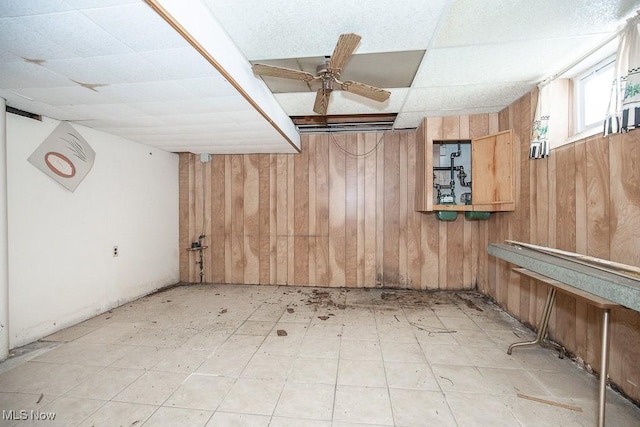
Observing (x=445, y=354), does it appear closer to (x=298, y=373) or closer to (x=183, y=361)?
(x=298, y=373)

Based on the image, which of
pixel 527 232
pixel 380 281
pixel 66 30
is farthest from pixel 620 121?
pixel 66 30

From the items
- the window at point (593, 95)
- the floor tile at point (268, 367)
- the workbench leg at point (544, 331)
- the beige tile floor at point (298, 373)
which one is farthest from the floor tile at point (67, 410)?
the window at point (593, 95)

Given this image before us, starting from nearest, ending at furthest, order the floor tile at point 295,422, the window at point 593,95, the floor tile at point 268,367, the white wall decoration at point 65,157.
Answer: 1. the floor tile at point 295,422
2. the floor tile at point 268,367
3. the window at point 593,95
4. the white wall decoration at point 65,157

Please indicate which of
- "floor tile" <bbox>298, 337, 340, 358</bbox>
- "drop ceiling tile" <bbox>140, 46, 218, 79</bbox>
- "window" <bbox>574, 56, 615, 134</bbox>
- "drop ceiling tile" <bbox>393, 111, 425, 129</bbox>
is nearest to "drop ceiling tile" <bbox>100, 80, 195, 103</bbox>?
"drop ceiling tile" <bbox>140, 46, 218, 79</bbox>

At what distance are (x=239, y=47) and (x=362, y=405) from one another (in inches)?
103

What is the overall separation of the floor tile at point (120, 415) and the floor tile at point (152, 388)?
40 millimetres

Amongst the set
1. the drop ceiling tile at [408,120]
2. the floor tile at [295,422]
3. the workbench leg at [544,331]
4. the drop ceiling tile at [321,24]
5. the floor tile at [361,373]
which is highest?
the drop ceiling tile at [408,120]

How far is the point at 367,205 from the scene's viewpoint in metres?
4.04

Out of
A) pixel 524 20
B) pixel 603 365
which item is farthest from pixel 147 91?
pixel 603 365

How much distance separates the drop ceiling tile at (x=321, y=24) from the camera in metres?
1.53

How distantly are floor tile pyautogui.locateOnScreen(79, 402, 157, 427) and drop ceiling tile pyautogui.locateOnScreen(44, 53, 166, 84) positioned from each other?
2165 mm

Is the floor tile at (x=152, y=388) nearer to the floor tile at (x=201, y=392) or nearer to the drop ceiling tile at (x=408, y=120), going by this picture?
the floor tile at (x=201, y=392)

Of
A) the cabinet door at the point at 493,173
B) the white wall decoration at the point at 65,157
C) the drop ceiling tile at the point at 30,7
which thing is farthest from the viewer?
the cabinet door at the point at 493,173

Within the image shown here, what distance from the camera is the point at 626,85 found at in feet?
5.30
